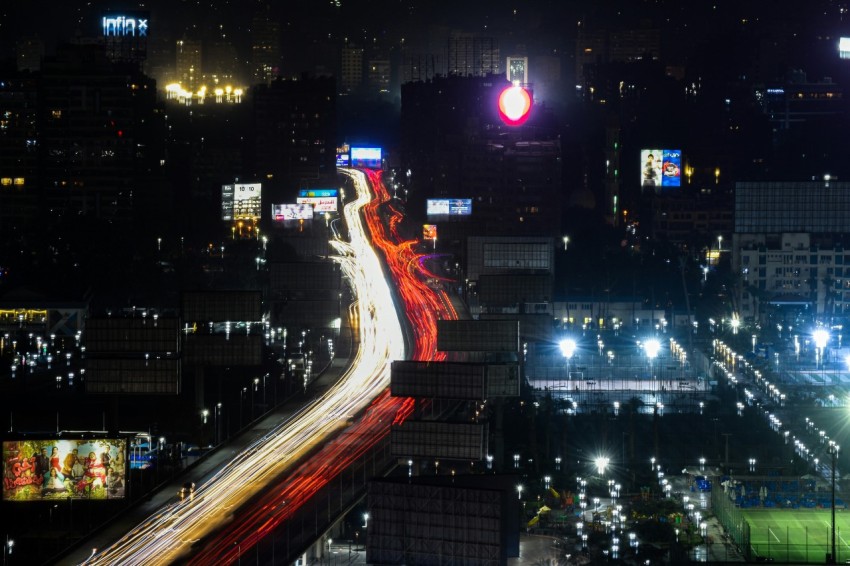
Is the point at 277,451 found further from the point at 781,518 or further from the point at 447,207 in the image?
the point at 447,207

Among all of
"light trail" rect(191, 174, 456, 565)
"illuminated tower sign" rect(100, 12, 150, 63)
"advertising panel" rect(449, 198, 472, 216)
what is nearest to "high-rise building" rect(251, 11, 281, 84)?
"illuminated tower sign" rect(100, 12, 150, 63)

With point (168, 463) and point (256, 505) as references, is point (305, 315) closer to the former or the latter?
point (168, 463)

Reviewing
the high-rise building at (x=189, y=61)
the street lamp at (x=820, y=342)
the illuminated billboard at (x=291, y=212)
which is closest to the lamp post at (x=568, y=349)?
the street lamp at (x=820, y=342)

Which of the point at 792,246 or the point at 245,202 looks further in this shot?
the point at 245,202

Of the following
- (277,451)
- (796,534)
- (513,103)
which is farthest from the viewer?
(513,103)

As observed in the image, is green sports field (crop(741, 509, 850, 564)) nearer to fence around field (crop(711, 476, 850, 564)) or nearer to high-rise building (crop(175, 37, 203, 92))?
fence around field (crop(711, 476, 850, 564))

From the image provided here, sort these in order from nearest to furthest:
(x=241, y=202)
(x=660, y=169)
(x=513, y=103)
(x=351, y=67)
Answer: (x=513, y=103), (x=241, y=202), (x=660, y=169), (x=351, y=67)

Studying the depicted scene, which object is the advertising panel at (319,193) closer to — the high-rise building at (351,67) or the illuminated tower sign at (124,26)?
the illuminated tower sign at (124,26)

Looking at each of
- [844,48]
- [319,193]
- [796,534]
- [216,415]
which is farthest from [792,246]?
[796,534]

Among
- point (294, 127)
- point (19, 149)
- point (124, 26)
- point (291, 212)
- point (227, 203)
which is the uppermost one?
point (124, 26)
